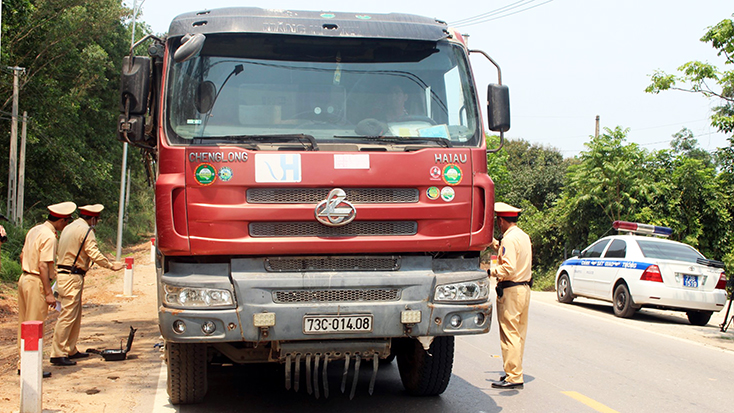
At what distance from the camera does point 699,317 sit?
43.5 ft

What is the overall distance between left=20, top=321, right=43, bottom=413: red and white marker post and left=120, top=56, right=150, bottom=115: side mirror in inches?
75.7

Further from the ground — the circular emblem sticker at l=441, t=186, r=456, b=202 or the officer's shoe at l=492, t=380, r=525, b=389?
the circular emblem sticker at l=441, t=186, r=456, b=202

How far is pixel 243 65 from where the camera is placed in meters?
5.51

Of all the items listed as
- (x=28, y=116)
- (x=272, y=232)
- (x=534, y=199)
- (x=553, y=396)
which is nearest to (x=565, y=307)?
(x=553, y=396)

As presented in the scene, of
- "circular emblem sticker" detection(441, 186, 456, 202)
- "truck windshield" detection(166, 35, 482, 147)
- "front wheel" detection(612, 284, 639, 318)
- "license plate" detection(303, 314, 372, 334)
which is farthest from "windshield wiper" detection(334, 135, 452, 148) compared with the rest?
"front wheel" detection(612, 284, 639, 318)

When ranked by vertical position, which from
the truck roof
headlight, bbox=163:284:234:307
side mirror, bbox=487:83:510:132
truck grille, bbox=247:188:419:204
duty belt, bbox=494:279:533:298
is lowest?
duty belt, bbox=494:279:533:298

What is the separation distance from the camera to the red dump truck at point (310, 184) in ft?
16.3

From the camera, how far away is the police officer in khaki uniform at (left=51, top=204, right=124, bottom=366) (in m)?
8.15

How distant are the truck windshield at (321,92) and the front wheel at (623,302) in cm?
903

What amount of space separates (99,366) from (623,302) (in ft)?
31.6

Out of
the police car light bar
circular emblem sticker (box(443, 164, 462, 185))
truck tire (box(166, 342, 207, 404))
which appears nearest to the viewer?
circular emblem sticker (box(443, 164, 462, 185))

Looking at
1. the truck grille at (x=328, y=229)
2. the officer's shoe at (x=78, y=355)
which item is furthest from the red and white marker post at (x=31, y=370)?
the officer's shoe at (x=78, y=355)

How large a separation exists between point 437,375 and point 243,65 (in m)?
3.10

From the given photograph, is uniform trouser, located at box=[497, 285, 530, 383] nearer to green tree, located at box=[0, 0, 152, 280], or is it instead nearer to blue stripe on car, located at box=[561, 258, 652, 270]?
blue stripe on car, located at box=[561, 258, 652, 270]
